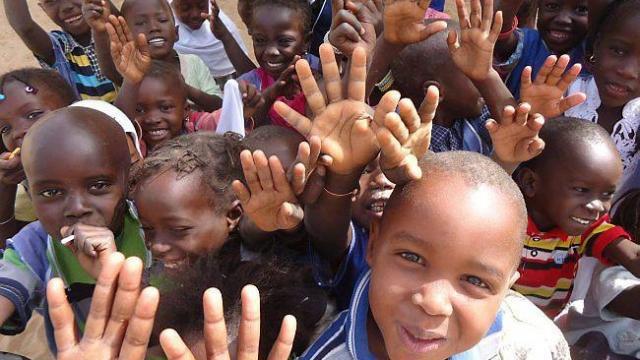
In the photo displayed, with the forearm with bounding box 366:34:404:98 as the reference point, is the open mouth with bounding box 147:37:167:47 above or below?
below

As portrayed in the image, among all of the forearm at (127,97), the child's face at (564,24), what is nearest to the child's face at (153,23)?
the forearm at (127,97)

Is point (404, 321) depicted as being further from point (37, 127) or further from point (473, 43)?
point (37, 127)

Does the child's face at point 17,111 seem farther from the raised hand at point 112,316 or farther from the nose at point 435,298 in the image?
the nose at point 435,298

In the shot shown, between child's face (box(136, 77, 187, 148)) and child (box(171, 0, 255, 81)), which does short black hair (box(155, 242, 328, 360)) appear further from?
child (box(171, 0, 255, 81))

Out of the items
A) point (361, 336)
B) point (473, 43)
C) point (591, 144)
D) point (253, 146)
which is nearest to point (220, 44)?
point (253, 146)

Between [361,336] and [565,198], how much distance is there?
1.06 metres

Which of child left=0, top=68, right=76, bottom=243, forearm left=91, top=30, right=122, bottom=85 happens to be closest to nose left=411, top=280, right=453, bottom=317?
child left=0, top=68, right=76, bottom=243

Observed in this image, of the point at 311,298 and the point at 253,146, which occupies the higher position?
the point at 253,146

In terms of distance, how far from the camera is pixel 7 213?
89.7 inches

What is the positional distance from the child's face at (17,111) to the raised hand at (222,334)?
169cm

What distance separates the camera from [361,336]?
1.18 meters

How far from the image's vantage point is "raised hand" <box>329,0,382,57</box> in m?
1.66

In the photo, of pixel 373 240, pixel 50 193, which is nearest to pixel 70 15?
pixel 50 193

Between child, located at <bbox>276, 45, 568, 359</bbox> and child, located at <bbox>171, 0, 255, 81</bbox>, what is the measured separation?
2.34 meters
